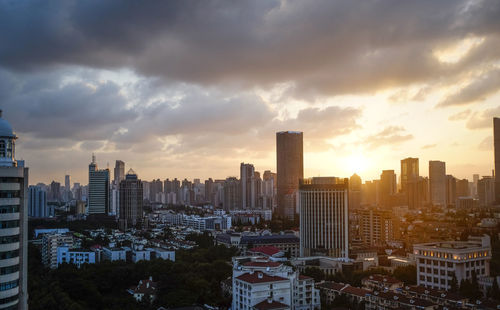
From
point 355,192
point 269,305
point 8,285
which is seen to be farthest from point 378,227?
point 8,285

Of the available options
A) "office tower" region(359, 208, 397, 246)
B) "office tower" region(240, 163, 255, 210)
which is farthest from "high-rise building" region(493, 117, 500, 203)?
"office tower" region(240, 163, 255, 210)

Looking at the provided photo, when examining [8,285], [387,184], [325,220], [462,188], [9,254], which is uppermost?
[387,184]

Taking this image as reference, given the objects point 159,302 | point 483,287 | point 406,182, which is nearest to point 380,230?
point 483,287

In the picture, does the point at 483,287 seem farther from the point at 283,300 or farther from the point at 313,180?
the point at 313,180

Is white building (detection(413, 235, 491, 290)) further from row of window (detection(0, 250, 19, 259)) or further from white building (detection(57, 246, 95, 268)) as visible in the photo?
white building (detection(57, 246, 95, 268))

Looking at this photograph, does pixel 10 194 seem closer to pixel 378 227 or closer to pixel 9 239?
pixel 9 239
